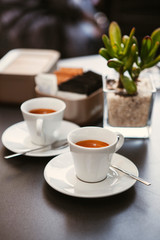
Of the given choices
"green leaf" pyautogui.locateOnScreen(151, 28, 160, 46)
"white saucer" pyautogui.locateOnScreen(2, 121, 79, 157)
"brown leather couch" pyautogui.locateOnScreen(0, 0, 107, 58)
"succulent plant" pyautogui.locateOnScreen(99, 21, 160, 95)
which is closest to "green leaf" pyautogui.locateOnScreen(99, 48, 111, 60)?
"succulent plant" pyautogui.locateOnScreen(99, 21, 160, 95)

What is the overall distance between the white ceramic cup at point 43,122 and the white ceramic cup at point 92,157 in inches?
5.7

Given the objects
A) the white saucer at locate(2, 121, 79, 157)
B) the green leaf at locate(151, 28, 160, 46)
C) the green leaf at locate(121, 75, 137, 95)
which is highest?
the green leaf at locate(151, 28, 160, 46)

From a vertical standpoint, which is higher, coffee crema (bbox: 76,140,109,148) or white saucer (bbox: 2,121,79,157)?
coffee crema (bbox: 76,140,109,148)

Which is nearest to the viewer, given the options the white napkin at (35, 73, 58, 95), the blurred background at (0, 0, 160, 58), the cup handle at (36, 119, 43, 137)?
the cup handle at (36, 119, 43, 137)

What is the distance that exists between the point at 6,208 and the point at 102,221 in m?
0.20

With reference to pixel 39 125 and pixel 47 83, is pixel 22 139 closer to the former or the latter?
pixel 39 125

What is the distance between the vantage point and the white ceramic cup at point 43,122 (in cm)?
91

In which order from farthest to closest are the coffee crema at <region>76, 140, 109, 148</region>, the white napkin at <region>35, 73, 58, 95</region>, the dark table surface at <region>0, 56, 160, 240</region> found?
the white napkin at <region>35, 73, 58, 95</region>, the coffee crema at <region>76, 140, 109, 148</region>, the dark table surface at <region>0, 56, 160, 240</region>

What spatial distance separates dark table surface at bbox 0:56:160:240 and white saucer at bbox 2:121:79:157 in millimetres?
35

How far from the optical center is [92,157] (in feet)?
2.41

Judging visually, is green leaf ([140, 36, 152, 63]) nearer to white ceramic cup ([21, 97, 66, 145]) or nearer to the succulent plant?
the succulent plant

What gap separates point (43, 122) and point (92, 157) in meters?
0.23

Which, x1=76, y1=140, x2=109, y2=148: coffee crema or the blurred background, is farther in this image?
the blurred background

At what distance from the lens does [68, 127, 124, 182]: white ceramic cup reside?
729mm
